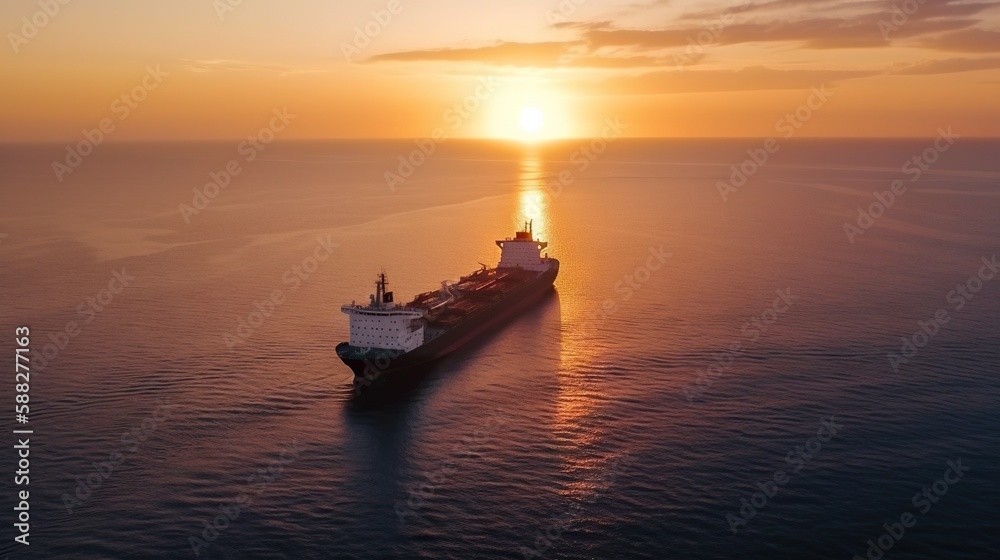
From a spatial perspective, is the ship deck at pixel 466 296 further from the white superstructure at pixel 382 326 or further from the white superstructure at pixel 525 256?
the white superstructure at pixel 382 326

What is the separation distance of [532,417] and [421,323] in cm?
1894

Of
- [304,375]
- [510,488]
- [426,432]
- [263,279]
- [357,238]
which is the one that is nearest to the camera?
[510,488]

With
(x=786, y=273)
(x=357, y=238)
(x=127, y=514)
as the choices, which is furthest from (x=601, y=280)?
(x=127, y=514)

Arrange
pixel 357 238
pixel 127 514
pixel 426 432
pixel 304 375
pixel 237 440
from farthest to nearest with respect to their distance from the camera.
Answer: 1. pixel 357 238
2. pixel 304 375
3. pixel 426 432
4. pixel 237 440
5. pixel 127 514

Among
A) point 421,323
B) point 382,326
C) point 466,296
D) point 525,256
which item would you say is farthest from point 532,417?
point 525,256

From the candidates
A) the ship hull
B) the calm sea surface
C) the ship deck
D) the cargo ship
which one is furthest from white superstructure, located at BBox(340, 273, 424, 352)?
the ship deck

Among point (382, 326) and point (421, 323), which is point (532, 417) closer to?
point (382, 326)

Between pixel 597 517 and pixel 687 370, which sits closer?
pixel 597 517

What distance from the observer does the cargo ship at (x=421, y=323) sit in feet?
210

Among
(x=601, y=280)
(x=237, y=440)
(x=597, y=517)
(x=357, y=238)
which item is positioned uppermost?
(x=357, y=238)

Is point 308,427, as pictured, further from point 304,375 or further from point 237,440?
point 304,375

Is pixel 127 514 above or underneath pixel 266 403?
underneath

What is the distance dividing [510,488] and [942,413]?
34.1 m

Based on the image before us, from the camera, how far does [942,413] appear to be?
178ft
